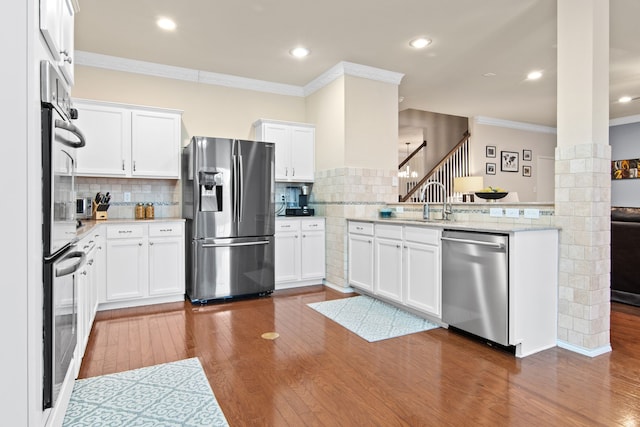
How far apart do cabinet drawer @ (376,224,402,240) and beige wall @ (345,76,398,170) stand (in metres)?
1.04

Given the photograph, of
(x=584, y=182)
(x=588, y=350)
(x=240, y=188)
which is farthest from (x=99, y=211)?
(x=588, y=350)

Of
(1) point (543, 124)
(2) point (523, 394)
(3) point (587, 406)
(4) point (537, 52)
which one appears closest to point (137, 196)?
(2) point (523, 394)

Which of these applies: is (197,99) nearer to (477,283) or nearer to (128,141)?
(128,141)

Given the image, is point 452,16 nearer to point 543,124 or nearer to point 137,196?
point 137,196

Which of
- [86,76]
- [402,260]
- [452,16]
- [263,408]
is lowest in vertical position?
[263,408]

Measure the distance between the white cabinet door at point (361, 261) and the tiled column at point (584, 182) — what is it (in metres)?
1.84

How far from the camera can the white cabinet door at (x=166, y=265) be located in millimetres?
4035

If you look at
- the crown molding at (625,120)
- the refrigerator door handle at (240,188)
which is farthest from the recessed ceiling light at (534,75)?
the crown molding at (625,120)

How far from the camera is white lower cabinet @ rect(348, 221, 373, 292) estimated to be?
13.8 feet

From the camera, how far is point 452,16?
3473 mm

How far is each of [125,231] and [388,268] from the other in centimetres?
275

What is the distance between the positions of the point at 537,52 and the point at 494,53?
50 centimetres

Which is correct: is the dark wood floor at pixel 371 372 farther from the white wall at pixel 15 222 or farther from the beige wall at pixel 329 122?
the beige wall at pixel 329 122

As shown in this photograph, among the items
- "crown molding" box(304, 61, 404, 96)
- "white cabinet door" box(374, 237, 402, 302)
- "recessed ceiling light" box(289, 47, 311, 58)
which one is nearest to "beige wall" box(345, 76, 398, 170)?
"crown molding" box(304, 61, 404, 96)
